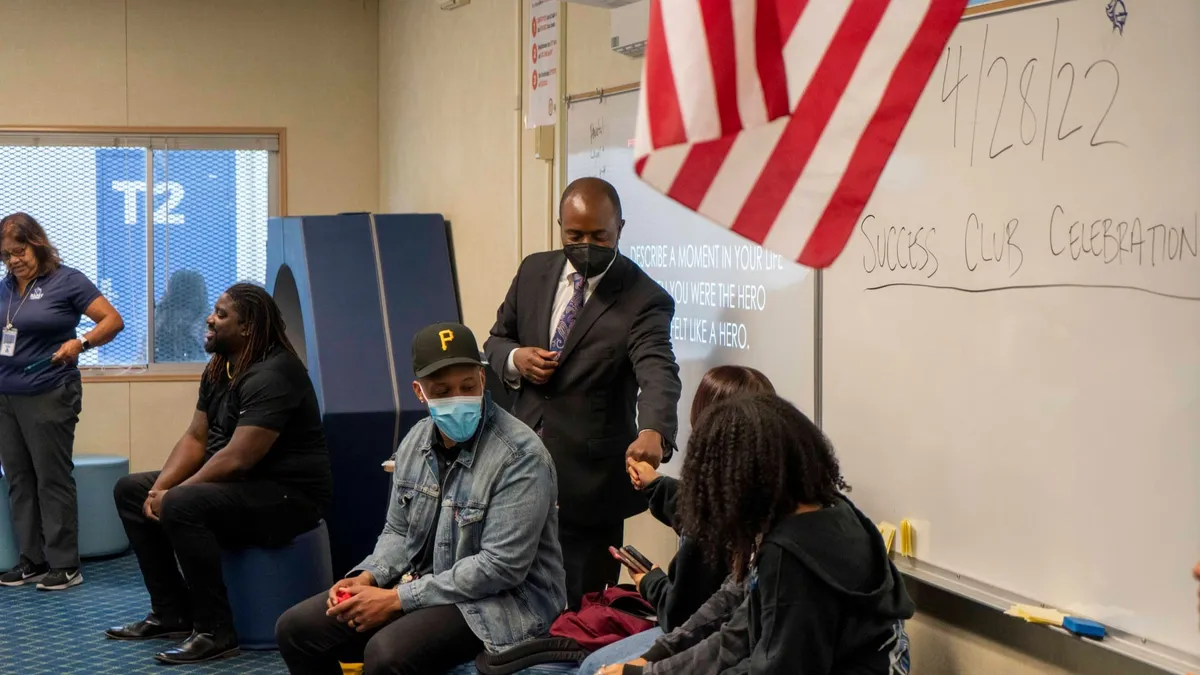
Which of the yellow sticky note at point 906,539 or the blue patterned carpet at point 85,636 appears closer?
the yellow sticky note at point 906,539

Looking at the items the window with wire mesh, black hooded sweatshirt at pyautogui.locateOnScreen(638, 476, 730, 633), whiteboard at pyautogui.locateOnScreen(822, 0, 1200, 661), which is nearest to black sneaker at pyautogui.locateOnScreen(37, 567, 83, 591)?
the window with wire mesh

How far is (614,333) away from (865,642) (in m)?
1.27

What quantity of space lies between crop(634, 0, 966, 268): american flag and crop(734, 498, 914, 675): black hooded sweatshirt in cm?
69

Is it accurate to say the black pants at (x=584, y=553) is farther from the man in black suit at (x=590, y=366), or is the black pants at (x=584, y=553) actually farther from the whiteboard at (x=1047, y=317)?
the whiteboard at (x=1047, y=317)

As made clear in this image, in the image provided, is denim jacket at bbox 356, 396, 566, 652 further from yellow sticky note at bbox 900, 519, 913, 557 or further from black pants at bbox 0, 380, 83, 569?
black pants at bbox 0, 380, 83, 569

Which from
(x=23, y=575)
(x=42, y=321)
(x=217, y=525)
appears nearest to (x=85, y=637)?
(x=217, y=525)

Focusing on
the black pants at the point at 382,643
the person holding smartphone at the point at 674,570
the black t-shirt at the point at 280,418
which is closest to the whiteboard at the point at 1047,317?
the person holding smartphone at the point at 674,570

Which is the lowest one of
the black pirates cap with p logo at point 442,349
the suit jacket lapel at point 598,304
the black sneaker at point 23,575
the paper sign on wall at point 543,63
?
the black sneaker at point 23,575

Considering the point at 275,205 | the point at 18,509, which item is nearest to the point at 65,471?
the point at 18,509

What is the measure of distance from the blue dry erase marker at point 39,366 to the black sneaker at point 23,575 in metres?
0.79

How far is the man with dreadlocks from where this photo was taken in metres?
3.97

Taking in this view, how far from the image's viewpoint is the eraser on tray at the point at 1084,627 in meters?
2.22

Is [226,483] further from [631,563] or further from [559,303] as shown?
[631,563]

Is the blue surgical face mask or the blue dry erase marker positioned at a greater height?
the blue surgical face mask
